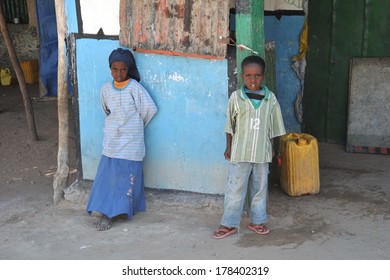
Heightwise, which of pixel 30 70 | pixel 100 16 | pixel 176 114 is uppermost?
pixel 100 16

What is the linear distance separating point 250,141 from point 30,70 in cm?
858

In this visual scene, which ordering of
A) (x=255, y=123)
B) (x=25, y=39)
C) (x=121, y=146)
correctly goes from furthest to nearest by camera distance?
(x=25, y=39), (x=121, y=146), (x=255, y=123)

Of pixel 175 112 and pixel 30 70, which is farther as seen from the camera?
pixel 30 70

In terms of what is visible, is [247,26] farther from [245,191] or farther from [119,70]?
[245,191]

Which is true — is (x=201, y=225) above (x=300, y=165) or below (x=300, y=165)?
below

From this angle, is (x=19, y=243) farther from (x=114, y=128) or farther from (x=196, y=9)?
(x=196, y=9)

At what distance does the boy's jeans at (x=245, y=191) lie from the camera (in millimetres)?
4008

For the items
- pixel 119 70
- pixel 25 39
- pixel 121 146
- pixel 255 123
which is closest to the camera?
pixel 255 123

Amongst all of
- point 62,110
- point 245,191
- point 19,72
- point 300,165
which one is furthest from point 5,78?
point 245,191

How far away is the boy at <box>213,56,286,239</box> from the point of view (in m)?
3.87

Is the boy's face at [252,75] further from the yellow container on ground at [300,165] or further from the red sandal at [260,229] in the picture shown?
the yellow container on ground at [300,165]

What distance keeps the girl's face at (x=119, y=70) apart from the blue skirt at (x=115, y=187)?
0.64 metres

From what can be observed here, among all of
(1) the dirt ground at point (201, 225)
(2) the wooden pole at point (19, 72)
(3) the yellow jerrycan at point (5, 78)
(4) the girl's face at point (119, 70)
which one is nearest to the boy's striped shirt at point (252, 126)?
(1) the dirt ground at point (201, 225)

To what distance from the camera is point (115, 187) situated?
14.6 ft
